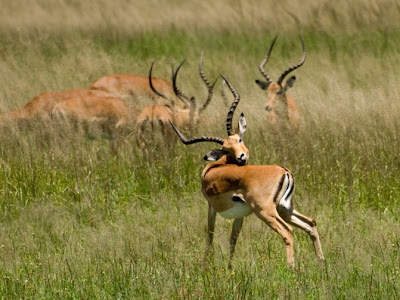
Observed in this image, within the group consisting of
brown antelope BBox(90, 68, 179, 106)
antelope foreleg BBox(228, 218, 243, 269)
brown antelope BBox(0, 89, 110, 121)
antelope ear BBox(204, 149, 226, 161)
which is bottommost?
brown antelope BBox(90, 68, 179, 106)

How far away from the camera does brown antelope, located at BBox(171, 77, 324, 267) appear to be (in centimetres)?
632

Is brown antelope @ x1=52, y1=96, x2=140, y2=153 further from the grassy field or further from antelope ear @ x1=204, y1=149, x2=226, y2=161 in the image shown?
antelope ear @ x1=204, y1=149, x2=226, y2=161

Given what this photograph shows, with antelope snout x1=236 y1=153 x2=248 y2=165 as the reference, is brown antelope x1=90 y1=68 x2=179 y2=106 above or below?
below

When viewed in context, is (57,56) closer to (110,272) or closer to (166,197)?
(166,197)

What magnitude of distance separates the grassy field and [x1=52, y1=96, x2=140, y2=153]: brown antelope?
0.25 metres

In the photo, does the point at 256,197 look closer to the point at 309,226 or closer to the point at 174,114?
the point at 309,226

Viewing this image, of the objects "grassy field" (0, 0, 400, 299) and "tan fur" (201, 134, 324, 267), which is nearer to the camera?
"grassy field" (0, 0, 400, 299)

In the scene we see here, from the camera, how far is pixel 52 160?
30.2ft

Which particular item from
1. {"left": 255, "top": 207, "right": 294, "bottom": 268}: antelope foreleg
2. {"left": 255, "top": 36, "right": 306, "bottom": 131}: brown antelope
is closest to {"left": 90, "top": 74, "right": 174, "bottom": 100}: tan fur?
{"left": 255, "top": 36, "right": 306, "bottom": 131}: brown antelope

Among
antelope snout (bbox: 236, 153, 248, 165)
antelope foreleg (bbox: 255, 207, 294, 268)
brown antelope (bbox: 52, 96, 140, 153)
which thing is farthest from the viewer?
brown antelope (bbox: 52, 96, 140, 153)

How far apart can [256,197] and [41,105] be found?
581 centimetres

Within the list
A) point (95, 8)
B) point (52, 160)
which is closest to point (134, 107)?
point (52, 160)

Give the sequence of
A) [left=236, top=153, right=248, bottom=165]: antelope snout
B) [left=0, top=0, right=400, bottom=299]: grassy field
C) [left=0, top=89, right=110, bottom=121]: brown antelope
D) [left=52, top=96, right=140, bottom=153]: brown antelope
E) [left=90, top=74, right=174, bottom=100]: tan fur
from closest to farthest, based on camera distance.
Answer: [left=0, top=0, right=400, bottom=299]: grassy field
[left=236, top=153, right=248, bottom=165]: antelope snout
[left=0, top=89, right=110, bottom=121]: brown antelope
[left=52, top=96, right=140, bottom=153]: brown antelope
[left=90, top=74, right=174, bottom=100]: tan fur

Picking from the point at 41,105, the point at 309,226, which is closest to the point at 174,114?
the point at 41,105
